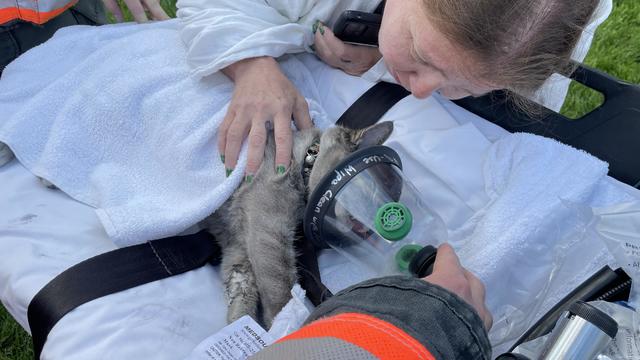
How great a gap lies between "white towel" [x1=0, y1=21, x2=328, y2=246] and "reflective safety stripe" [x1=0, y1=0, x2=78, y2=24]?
116 mm

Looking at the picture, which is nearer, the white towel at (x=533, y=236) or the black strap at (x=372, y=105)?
the white towel at (x=533, y=236)

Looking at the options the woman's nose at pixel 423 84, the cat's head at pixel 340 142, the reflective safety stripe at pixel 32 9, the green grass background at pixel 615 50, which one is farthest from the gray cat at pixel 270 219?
the green grass background at pixel 615 50

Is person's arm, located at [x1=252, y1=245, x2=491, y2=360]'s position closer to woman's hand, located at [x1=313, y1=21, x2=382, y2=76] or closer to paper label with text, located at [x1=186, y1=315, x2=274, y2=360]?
paper label with text, located at [x1=186, y1=315, x2=274, y2=360]

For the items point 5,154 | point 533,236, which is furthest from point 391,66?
point 5,154

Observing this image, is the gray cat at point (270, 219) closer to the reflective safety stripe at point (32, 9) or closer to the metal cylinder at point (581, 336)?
the metal cylinder at point (581, 336)

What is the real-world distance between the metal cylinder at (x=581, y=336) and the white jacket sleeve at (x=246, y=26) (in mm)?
1089

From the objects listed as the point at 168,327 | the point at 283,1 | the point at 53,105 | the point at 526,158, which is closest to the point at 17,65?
the point at 53,105

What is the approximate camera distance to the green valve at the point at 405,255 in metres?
1.20

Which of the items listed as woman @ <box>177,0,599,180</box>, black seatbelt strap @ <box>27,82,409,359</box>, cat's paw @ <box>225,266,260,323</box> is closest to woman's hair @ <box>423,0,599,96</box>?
woman @ <box>177,0,599,180</box>

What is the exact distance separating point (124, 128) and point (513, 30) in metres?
1.01

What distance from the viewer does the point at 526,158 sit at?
4.91 feet

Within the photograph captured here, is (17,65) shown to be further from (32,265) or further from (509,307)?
(509,307)

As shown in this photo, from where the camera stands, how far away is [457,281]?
1.06 meters

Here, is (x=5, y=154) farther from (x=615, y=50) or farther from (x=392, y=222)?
(x=615, y=50)
